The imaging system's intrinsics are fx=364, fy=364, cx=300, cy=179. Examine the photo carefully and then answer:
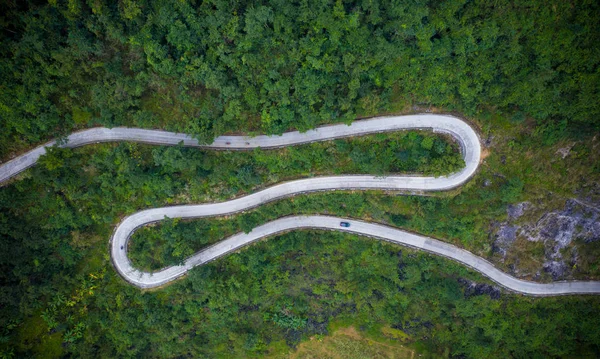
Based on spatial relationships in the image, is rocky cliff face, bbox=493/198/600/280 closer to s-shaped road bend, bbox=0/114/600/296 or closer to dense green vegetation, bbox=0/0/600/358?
dense green vegetation, bbox=0/0/600/358

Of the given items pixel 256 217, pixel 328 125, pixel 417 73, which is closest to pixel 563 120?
pixel 417 73

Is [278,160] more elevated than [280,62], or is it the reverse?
[280,62]

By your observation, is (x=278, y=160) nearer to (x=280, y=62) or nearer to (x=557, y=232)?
(x=280, y=62)

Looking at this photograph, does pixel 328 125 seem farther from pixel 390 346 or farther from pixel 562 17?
pixel 390 346

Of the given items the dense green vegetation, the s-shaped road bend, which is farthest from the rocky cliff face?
the s-shaped road bend

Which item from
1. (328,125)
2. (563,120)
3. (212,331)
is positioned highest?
(563,120)

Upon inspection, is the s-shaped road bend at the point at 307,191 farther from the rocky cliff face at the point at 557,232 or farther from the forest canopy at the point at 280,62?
the rocky cliff face at the point at 557,232

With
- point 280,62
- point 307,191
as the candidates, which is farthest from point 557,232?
point 280,62
